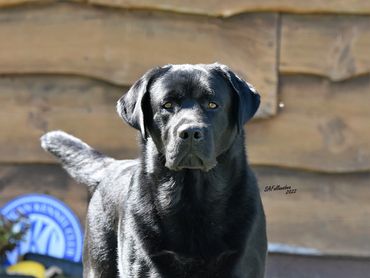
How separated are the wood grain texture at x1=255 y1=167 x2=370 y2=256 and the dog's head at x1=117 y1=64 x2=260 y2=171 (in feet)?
5.88

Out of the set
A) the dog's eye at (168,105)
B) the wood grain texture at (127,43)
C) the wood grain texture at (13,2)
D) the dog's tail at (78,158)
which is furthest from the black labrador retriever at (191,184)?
the wood grain texture at (13,2)

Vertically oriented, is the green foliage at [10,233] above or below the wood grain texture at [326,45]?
below

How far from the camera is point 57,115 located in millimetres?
5883

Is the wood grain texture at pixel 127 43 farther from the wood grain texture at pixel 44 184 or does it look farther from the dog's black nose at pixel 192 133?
the dog's black nose at pixel 192 133

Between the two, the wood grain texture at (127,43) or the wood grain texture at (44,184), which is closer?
the wood grain texture at (127,43)

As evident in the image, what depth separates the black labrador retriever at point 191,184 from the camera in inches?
151

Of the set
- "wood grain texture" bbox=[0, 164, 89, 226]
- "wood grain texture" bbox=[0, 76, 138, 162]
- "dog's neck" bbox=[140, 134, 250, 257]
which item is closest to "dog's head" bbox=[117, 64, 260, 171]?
"dog's neck" bbox=[140, 134, 250, 257]

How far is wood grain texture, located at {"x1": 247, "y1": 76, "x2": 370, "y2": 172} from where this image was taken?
221 inches

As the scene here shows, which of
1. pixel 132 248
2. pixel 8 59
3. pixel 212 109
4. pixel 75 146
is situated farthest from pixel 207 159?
pixel 8 59

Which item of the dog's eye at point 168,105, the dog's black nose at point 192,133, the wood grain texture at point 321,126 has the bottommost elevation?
the wood grain texture at point 321,126

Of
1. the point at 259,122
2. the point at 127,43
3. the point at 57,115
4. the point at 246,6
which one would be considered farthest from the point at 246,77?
the point at 57,115

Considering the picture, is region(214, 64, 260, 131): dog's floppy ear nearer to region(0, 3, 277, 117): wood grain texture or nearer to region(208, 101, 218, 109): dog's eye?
region(208, 101, 218, 109): dog's eye

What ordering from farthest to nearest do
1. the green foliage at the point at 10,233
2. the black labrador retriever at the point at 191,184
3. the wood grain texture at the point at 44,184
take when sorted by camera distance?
the wood grain texture at the point at 44,184 < the green foliage at the point at 10,233 < the black labrador retriever at the point at 191,184

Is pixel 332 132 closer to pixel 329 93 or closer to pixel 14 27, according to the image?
pixel 329 93
